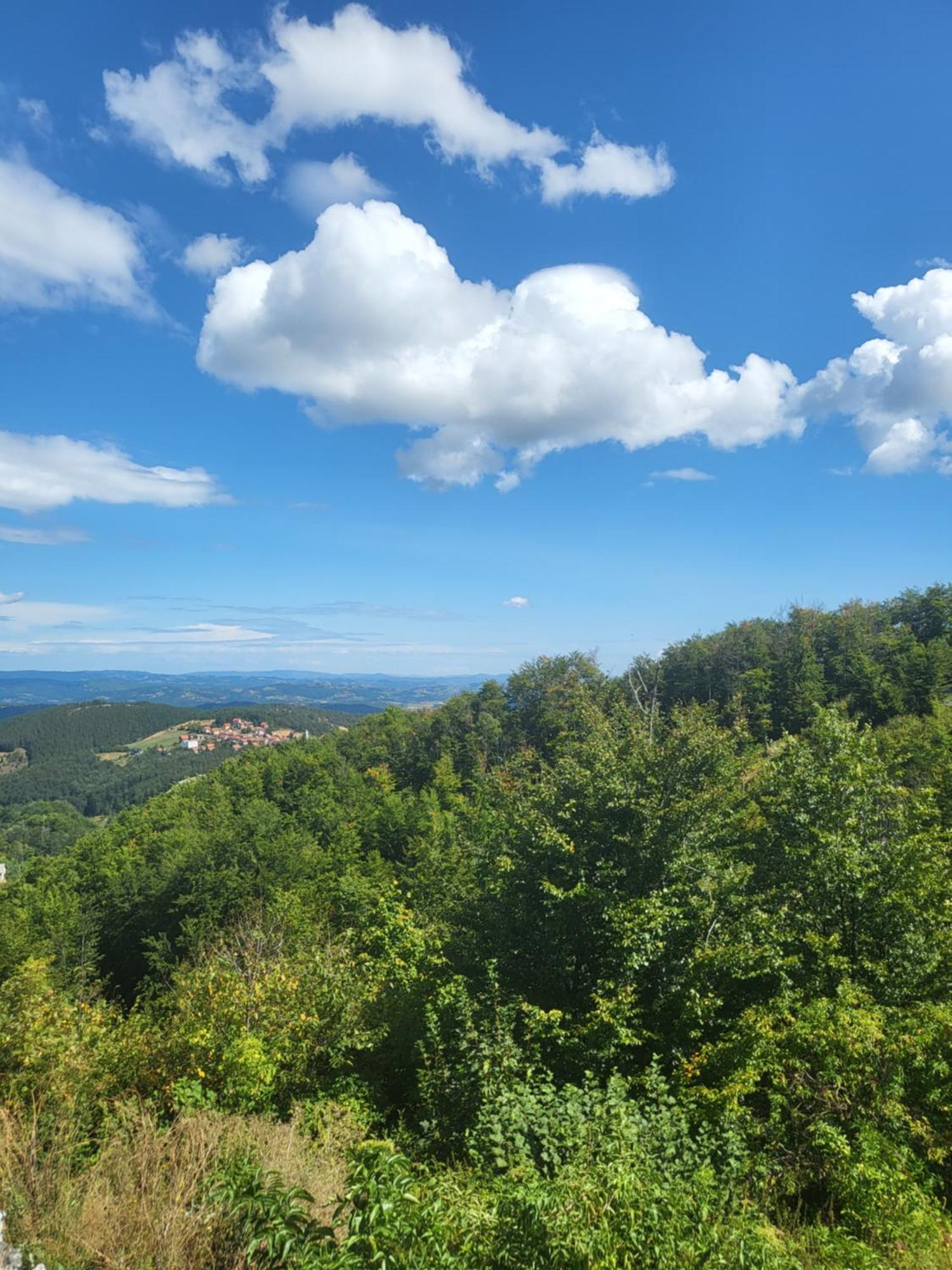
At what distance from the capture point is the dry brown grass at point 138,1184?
5.77 m


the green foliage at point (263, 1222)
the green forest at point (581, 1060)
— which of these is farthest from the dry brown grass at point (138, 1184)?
the green foliage at point (263, 1222)

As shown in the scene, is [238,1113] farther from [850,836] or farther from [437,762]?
[437,762]

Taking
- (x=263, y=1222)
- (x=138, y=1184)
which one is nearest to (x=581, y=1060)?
(x=263, y=1222)

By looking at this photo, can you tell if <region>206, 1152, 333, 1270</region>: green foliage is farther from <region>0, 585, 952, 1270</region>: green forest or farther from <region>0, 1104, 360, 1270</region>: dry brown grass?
<region>0, 1104, 360, 1270</region>: dry brown grass

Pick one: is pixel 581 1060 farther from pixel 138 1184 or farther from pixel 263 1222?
pixel 138 1184

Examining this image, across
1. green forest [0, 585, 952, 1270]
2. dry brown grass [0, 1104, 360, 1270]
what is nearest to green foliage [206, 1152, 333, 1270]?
green forest [0, 585, 952, 1270]

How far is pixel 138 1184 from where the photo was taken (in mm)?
6625

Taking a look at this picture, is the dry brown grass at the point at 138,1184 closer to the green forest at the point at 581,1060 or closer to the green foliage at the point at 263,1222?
the green forest at the point at 581,1060

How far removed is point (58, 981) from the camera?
1389 inches

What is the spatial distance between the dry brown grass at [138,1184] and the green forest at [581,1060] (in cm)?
3

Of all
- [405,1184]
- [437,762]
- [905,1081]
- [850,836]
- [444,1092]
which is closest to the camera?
[405,1184]

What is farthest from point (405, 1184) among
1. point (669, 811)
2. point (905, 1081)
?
point (669, 811)

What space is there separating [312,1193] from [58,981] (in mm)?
38236

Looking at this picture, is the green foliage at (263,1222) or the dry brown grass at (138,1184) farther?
the dry brown grass at (138,1184)
